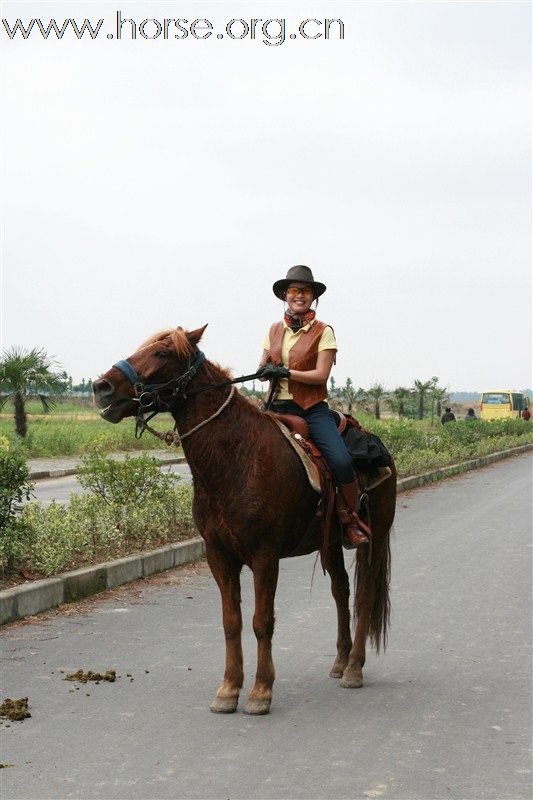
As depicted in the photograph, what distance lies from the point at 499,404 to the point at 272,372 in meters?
58.3

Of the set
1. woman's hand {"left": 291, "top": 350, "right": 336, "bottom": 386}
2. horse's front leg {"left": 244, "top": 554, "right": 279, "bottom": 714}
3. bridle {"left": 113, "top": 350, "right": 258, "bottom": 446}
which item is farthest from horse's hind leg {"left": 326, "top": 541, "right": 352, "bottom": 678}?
bridle {"left": 113, "top": 350, "right": 258, "bottom": 446}

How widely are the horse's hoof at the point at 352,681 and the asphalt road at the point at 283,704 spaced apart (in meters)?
0.08

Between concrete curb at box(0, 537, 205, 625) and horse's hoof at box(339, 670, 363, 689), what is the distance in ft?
9.77

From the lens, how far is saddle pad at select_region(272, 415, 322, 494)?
20.4 ft

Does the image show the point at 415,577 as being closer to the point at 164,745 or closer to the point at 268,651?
the point at 268,651

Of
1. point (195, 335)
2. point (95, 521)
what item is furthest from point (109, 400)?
point (95, 521)

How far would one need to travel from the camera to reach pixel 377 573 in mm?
7020

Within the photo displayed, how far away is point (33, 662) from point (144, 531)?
170 inches

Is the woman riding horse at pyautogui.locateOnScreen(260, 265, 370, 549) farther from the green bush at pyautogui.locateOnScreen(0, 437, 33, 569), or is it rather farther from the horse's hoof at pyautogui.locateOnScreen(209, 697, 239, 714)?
the green bush at pyautogui.locateOnScreen(0, 437, 33, 569)

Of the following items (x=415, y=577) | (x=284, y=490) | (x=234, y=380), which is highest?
(x=234, y=380)

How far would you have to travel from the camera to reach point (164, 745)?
5.25 m

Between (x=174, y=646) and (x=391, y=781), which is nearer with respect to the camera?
(x=391, y=781)

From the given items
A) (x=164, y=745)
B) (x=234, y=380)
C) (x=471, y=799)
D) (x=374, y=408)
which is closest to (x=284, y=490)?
(x=234, y=380)

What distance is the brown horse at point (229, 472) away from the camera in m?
5.77
